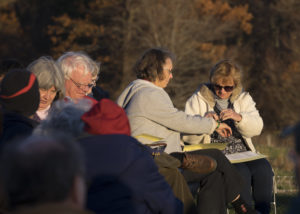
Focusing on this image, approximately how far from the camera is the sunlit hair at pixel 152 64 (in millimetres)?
5246

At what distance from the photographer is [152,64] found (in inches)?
207

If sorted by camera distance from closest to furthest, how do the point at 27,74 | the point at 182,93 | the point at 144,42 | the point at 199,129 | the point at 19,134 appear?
the point at 19,134
the point at 27,74
the point at 199,129
the point at 182,93
the point at 144,42

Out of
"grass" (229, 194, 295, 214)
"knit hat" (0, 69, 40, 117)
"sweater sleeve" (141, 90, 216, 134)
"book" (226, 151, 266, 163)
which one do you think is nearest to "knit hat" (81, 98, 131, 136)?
"knit hat" (0, 69, 40, 117)

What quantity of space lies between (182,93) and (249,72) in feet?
23.5

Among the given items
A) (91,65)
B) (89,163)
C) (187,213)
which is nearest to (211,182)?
(187,213)

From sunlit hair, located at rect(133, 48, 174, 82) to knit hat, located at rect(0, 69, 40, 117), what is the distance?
1.58m

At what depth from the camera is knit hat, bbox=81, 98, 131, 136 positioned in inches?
119

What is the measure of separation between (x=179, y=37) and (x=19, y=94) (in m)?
24.2

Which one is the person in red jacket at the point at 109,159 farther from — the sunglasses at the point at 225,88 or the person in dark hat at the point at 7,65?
the sunglasses at the point at 225,88

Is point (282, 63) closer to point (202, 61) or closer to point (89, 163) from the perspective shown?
point (202, 61)

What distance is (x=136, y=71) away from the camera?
539cm

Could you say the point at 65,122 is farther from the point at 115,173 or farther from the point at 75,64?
the point at 75,64

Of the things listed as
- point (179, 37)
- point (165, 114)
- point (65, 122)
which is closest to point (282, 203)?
point (165, 114)

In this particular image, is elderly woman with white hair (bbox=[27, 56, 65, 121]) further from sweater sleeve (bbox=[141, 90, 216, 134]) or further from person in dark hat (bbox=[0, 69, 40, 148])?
person in dark hat (bbox=[0, 69, 40, 148])
